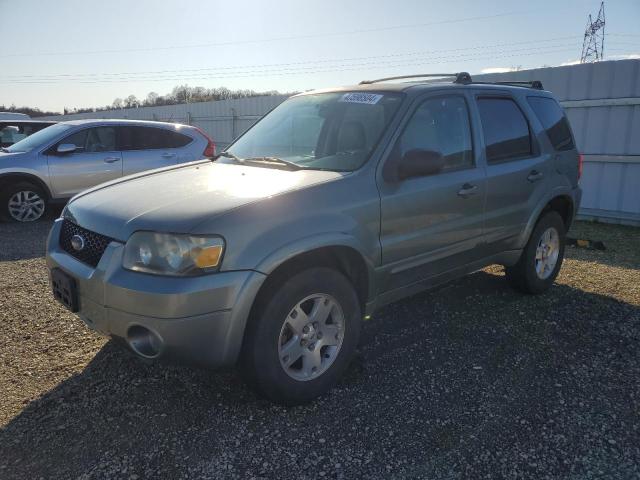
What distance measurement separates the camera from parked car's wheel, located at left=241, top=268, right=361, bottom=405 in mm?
2760

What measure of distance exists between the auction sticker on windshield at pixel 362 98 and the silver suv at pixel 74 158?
582 centimetres

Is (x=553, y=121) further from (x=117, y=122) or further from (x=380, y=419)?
(x=117, y=122)

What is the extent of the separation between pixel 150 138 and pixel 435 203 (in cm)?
673

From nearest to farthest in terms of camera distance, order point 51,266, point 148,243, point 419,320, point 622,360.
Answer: point 148,243 < point 51,266 < point 622,360 < point 419,320

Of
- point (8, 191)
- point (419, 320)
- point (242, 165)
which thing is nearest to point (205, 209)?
point (242, 165)

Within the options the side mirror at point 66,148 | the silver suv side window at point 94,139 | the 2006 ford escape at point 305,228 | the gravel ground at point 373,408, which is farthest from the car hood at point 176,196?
the silver suv side window at point 94,139

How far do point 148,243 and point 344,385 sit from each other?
5.03 ft

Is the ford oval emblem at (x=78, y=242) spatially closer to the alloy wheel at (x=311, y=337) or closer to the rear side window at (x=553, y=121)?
the alloy wheel at (x=311, y=337)

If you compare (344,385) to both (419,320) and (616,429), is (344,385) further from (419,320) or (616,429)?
(616,429)

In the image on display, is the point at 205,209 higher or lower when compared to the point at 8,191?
higher

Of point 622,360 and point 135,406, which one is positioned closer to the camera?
point 135,406

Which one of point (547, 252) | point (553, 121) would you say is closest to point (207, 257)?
point (547, 252)

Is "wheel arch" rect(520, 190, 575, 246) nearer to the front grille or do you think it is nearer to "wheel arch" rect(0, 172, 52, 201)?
the front grille

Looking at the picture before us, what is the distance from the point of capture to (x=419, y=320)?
434 centimetres
